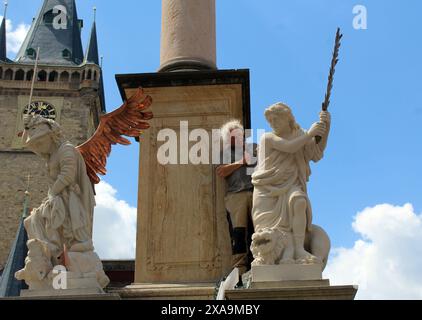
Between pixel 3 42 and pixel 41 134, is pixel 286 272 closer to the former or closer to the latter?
pixel 41 134

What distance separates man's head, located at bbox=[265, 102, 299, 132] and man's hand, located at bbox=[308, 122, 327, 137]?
0.97 ft

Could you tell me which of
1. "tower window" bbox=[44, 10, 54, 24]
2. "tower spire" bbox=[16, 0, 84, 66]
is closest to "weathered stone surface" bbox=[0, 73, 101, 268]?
"tower spire" bbox=[16, 0, 84, 66]

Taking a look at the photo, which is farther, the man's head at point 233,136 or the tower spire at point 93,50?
the tower spire at point 93,50

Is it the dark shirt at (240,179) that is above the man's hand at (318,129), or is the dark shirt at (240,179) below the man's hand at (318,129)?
below

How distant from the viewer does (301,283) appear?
6.25 metres

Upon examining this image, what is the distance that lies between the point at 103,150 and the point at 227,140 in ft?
4.93

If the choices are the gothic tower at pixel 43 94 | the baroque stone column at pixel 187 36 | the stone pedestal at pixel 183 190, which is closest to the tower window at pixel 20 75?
the gothic tower at pixel 43 94

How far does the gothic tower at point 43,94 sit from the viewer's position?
6531 centimetres

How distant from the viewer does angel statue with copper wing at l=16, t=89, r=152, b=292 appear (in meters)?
6.82

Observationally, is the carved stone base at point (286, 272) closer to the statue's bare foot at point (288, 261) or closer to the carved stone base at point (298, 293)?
the statue's bare foot at point (288, 261)

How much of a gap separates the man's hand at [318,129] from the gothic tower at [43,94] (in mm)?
58137

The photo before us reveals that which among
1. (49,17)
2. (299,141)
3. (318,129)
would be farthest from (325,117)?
(49,17)

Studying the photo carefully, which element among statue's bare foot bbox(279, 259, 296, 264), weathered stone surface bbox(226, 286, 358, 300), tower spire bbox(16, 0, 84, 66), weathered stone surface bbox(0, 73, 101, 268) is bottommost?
weathered stone surface bbox(226, 286, 358, 300)

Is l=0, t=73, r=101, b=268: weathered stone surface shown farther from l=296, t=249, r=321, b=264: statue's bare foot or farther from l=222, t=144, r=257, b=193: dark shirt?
l=296, t=249, r=321, b=264: statue's bare foot
